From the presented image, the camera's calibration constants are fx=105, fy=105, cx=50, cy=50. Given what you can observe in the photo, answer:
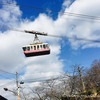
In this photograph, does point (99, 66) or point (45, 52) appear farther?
point (99, 66)

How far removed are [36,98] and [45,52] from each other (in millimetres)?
31852

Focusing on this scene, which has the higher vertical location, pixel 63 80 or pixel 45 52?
pixel 63 80

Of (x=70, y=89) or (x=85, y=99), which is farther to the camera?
(x=70, y=89)

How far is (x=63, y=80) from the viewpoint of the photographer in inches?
1150

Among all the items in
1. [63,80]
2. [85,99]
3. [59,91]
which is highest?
[63,80]

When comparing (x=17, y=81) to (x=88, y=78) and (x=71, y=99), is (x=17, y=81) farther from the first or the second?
(x=88, y=78)

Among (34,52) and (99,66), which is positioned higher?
(99,66)

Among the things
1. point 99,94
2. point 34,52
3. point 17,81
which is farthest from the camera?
point 17,81

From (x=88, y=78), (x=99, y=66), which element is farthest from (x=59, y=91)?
(x=99, y=66)

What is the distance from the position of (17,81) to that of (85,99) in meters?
12.6

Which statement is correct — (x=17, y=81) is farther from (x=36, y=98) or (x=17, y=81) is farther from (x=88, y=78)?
(x=88, y=78)

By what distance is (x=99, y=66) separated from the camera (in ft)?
148

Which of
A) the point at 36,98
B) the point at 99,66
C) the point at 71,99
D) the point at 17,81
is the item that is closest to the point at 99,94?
the point at 71,99

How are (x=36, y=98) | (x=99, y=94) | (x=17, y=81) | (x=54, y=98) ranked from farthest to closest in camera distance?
(x=36, y=98), (x=54, y=98), (x=17, y=81), (x=99, y=94)
